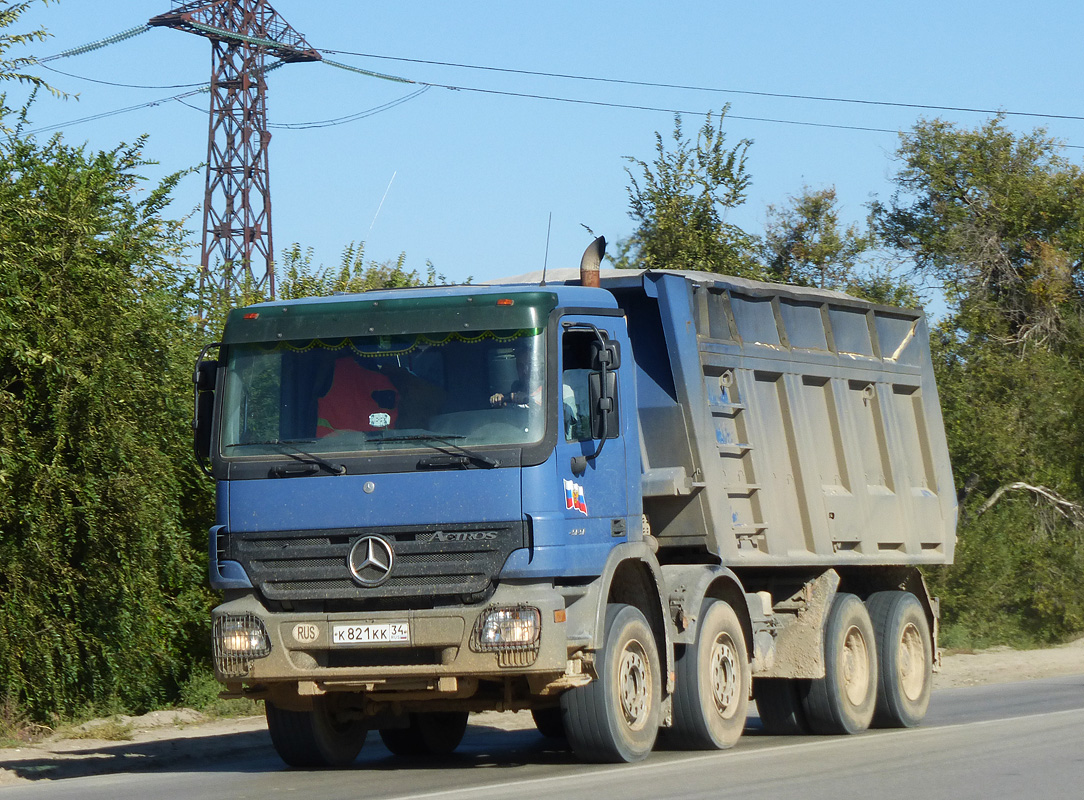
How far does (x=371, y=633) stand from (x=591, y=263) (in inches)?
127

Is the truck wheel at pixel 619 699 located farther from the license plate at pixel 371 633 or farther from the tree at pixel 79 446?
the tree at pixel 79 446

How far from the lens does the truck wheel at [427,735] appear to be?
11422 millimetres

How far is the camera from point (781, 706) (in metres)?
12.6

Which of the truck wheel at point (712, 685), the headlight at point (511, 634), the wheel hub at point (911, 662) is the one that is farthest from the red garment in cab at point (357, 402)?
the wheel hub at point (911, 662)

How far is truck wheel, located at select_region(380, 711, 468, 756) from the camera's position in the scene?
450 inches

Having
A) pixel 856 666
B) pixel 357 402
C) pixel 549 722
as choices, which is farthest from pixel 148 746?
pixel 856 666

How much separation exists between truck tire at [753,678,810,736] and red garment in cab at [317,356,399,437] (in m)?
5.10

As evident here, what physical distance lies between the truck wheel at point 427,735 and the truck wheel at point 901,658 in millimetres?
3820

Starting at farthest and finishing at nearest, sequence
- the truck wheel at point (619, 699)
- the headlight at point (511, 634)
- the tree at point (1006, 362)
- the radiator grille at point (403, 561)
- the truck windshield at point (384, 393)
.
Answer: the tree at point (1006, 362), the truck wheel at point (619, 699), the truck windshield at point (384, 393), the radiator grille at point (403, 561), the headlight at point (511, 634)

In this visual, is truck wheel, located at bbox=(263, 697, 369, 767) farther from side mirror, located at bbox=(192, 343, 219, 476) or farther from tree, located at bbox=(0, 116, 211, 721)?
tree, located at bbox=(0, 116, 211, 721)

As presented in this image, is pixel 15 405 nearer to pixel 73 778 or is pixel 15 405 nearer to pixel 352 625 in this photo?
pixel 73 778

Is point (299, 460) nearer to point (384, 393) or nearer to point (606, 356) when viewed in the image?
point (384, 393)

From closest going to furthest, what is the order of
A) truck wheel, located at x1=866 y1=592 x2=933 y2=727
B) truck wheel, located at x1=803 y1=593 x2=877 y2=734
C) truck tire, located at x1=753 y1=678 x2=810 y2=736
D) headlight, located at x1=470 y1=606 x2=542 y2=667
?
headlight, located at x1=470 y1=606 x2=542 y2=667 → truck wheel, located at x1=803 y1=593 x2=877 y2=734 → truck tire, located at x1=753 y1=678 x2=810 y2=736 → truck wheel, located at x1=866 y1=592 x2=933 y2=727

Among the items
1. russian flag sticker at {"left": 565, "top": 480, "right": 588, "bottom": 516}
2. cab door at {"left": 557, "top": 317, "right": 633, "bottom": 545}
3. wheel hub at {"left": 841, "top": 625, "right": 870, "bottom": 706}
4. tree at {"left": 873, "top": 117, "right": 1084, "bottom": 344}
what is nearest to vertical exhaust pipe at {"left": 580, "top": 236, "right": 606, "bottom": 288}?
cab door at {"left": 557, "top": 317, "right": 633, "bottom": 545}
